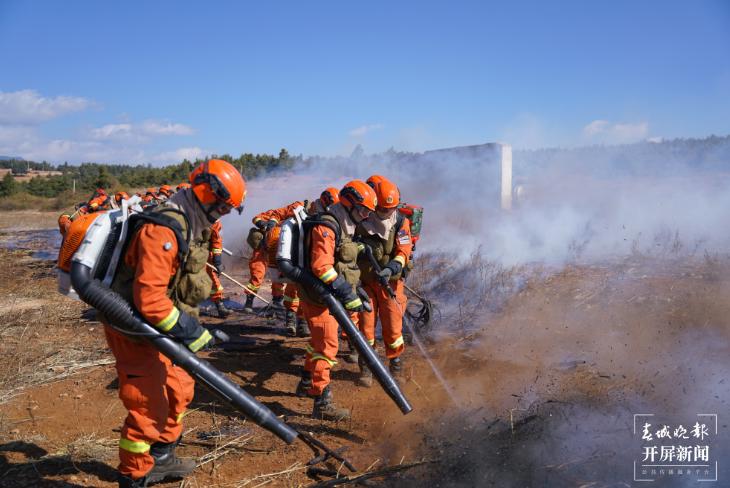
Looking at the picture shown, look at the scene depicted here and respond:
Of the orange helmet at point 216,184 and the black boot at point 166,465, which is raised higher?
the orange helmet at point 216,184

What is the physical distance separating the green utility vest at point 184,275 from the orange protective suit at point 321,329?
1177mm

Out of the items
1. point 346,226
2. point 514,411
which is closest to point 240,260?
point 346,226

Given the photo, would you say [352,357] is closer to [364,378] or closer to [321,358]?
[364,378]

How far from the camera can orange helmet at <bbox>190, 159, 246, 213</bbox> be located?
310 cm

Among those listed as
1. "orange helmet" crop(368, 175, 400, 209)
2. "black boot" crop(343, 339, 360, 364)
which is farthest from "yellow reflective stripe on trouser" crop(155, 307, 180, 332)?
"black boot" crop(343, 339, 360, 364)

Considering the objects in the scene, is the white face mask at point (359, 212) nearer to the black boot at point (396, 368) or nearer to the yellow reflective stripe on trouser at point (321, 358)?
the yellow reflective stripe on trouser at point (321, 358)

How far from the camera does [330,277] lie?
418 centimetres

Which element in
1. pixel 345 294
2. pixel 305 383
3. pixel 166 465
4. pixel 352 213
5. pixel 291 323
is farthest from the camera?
pixel 291 323

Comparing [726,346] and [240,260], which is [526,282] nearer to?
[726,346]

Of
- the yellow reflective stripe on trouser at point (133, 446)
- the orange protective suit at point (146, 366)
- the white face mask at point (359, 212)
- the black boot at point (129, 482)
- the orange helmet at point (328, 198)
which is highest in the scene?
the orange helmet at point (328, 198)

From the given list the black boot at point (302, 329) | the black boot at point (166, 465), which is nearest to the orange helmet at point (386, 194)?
the black boot at point (302, 329)

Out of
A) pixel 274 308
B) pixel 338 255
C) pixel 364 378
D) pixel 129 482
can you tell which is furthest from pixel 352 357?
pixel 129 482

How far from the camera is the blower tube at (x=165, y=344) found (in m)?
2.77

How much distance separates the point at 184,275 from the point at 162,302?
36 centimetres
